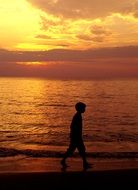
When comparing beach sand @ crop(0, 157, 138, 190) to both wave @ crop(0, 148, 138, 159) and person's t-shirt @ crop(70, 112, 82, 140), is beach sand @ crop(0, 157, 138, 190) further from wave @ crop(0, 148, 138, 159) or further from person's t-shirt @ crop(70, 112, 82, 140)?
wave @ crop(0, 148, 138, 159)

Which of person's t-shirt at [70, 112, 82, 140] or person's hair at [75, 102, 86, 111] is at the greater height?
person's hair at [75, 102, 86, 111]

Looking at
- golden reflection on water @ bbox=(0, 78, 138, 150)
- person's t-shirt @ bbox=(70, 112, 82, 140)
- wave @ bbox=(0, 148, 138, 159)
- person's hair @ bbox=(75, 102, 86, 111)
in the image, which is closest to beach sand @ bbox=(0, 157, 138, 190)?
person's t-shirt @ bbox=(70, 112, 82, 140)

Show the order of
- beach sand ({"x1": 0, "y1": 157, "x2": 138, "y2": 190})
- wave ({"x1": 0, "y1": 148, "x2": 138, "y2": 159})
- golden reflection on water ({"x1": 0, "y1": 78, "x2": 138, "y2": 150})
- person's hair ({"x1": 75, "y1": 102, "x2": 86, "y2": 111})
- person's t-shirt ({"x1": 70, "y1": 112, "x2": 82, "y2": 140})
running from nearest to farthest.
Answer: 1. beach sand ({"x1": 0, "y1": 157, "x2": 138, "y2": 190})
2. person's hair ({"x1": 75, "y1": 102, "x2": 86, "y2": 111})
3. person's t-shirt ({"x1": 70, "y1": 112, "x2": 82, "y2": 140})
4. wave ({"x1": 0, "y1": 148, "x2": 138, "y2": 159})
5. golden reflection on water ({"x1": 0, "y1": 78, "x2": 138, "y2": 150})

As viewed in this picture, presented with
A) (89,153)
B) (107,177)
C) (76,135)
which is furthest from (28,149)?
(107,177)

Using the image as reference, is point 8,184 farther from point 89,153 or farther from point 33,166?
point 89,153

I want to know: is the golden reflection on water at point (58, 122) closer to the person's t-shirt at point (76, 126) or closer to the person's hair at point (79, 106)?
the person's t-shirt at point (76, 126)

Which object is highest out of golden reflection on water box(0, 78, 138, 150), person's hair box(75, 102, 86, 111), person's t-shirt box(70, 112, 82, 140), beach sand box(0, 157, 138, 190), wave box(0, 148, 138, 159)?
person's hair box(75, 102, 86, 111)

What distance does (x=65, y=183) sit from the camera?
9.59 meters

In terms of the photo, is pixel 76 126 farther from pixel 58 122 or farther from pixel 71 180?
pixel 58 122

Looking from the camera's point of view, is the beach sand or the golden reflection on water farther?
the golden reflection on water

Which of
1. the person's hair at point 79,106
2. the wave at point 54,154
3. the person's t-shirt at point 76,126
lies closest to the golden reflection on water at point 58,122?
the wave at point 54,154

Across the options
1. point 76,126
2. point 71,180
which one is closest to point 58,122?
point 76,126

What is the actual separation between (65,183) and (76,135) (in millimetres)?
2345

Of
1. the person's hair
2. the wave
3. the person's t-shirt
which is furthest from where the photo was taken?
the wave
